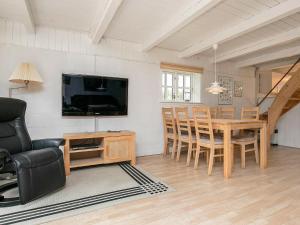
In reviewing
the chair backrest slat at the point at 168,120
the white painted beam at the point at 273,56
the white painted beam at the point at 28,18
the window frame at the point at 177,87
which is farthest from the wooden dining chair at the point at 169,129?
the white painted beam at the point at 273,56

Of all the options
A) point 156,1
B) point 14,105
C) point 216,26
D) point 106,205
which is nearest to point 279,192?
point 106,205

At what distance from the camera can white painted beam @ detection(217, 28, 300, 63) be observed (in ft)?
10.5

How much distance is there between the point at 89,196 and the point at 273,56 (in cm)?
466

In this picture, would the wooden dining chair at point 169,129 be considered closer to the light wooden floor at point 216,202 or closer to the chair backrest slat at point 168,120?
the chair backrest slat at point 168,120

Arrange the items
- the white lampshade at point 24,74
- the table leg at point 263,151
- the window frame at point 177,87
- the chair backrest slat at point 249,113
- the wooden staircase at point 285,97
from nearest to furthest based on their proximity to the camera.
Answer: the white lampshade at point 24,74, the table leg at point 263,151, the chair backrest slat at point 249,113, the wooden staircase at point 285,97, the window frame at point 177,87

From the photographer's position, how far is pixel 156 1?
242 centimetres

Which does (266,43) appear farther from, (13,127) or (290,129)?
(13,127)

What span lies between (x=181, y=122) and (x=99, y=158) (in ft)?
5.00

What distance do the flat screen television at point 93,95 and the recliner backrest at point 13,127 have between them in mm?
797

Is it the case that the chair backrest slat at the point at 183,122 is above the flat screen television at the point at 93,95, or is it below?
below

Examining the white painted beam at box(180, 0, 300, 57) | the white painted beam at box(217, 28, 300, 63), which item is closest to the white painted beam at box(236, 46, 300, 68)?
the white painted beam at box(217, 28, 300, 63)

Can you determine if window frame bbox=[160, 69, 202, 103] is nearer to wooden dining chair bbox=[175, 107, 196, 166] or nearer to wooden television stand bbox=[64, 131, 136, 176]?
wooden dining chair bbox=[175, 107, 196, 166]

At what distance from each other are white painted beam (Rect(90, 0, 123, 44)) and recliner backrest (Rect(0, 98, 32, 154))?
57.5 inches

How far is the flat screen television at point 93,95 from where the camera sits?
10.6 feet
